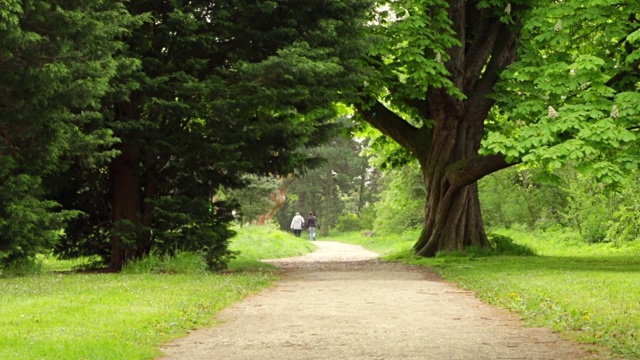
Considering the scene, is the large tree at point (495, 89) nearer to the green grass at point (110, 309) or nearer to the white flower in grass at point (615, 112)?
the white flower in grass at point (615, 112)

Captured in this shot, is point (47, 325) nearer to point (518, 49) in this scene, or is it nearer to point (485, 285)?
point (485, 285)

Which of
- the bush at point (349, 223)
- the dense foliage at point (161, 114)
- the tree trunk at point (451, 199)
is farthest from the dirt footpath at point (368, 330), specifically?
the bush at point (349, 223)

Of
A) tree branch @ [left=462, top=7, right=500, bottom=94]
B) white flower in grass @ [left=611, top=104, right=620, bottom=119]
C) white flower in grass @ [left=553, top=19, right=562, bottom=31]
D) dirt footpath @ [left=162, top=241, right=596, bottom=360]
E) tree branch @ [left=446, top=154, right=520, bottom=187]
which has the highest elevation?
tree branch @ [left=462, top=7, right=500, bottom=94]

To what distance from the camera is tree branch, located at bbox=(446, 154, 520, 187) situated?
19.8m

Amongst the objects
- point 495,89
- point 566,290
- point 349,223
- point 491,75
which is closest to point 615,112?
point 566,290

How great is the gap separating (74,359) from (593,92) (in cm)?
1160

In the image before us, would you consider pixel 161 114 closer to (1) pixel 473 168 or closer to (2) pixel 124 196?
(2) pixel 124 196

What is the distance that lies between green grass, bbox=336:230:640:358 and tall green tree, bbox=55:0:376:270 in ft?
14.4

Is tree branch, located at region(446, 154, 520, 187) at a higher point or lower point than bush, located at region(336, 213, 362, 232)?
lower

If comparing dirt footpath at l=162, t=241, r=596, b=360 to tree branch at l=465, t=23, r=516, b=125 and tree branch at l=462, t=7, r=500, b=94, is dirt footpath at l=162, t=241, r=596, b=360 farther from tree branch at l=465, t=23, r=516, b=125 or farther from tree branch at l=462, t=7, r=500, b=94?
tree branch at l=462, t=7, r=500, b=94

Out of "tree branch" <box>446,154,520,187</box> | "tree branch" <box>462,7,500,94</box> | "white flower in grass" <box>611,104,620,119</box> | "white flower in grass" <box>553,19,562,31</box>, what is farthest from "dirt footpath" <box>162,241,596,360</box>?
"tree branch" <box>462,7,500,94</box>

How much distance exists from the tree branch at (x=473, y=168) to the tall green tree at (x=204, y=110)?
3.90 m

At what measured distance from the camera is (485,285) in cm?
1381

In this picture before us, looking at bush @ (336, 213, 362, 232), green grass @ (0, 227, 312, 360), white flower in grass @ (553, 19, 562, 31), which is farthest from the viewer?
bush @ (336, 213, 362, 232)
